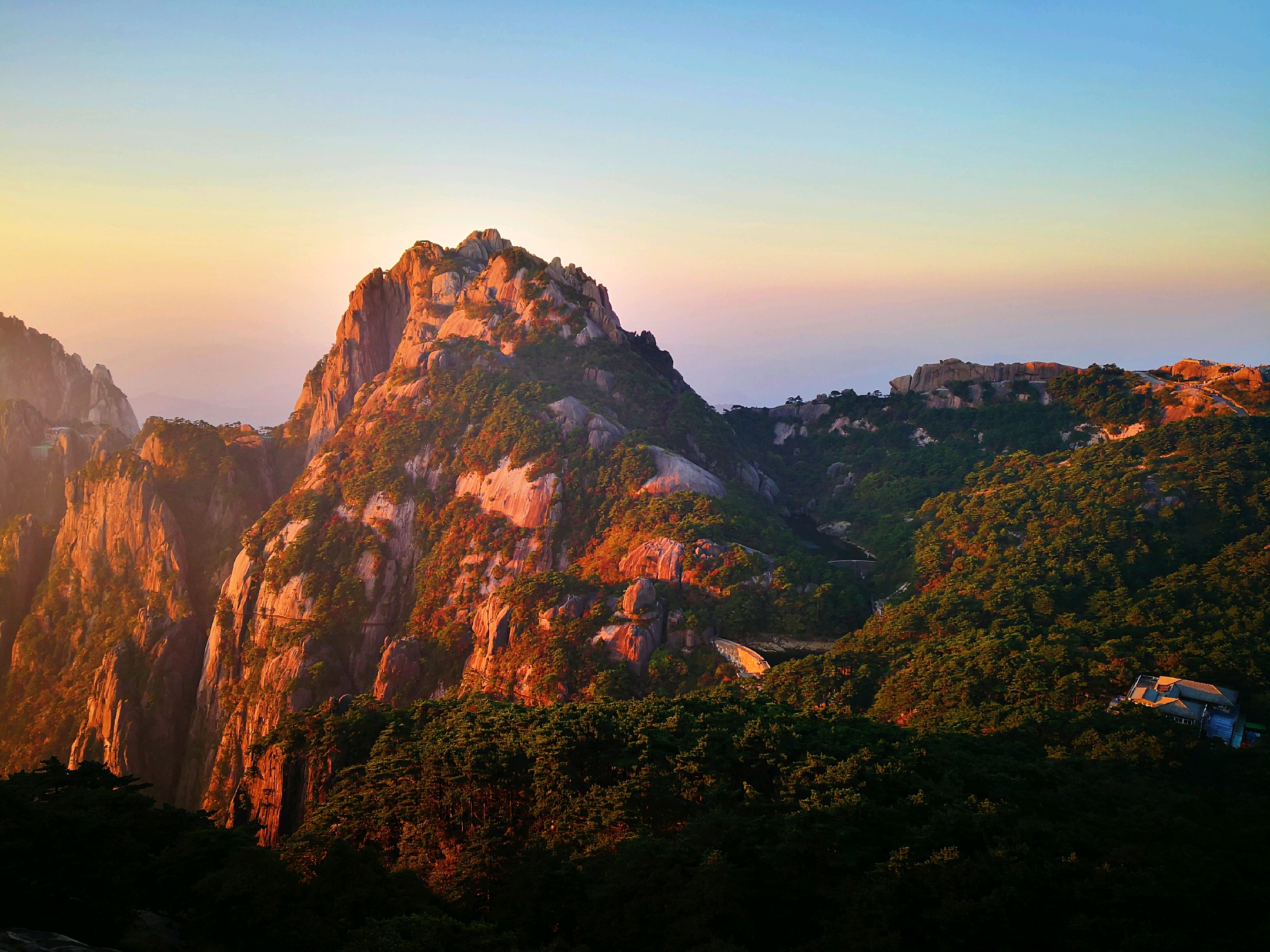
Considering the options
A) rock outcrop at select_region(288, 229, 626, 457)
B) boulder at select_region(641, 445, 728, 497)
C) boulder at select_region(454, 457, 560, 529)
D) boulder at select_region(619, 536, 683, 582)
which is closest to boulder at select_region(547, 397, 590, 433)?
boulder at select_region(454, 457, 560, 529)

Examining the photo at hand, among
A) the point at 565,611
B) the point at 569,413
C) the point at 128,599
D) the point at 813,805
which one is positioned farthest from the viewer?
the point at 128,599

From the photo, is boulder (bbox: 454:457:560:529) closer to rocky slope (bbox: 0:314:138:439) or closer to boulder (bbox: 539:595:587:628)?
boulder (bbox: 539:595:587:628)

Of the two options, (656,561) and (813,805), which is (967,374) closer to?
(656,561)

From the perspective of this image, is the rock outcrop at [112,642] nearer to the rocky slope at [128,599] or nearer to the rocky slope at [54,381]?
the rocky slope at [128,599]

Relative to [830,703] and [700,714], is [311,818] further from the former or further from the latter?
[830,703]

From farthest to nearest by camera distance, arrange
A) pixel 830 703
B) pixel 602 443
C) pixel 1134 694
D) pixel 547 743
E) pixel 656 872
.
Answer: pixel 602 443, pixel 830 703, pixel 1134 694, pixel 547 743, pixel 656 872

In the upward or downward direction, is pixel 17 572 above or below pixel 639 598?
below

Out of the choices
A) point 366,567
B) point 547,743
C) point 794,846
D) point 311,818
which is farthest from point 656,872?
point 366,567

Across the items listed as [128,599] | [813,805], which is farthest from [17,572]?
[813,805]
